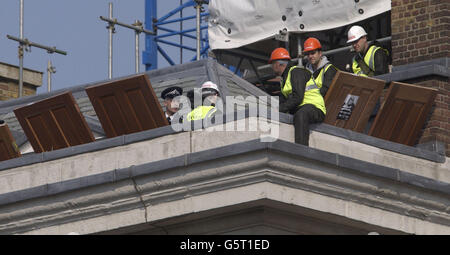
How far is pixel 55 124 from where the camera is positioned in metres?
18.6

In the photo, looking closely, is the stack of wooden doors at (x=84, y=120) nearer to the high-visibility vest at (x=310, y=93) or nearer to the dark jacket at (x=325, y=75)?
the high-visibility vest at (x=310, y=93)

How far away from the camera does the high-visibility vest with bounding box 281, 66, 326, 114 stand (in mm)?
16906

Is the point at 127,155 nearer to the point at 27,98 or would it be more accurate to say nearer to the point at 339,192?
the point at 339,192

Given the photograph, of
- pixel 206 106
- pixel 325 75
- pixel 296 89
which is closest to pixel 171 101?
pixel 206 106

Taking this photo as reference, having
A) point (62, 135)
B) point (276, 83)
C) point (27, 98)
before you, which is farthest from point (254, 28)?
point (62, 135)

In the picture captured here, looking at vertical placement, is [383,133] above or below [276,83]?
below

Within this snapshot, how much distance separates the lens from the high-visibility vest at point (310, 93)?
1691 cm

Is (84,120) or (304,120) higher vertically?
(84,120)

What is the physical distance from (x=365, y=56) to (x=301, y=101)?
106 inches

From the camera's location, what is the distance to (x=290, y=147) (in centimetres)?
1559

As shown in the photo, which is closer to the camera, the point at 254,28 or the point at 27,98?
the point at 27,98

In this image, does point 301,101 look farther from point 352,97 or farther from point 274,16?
point 274,16

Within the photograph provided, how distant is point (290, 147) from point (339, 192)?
3.33 feet

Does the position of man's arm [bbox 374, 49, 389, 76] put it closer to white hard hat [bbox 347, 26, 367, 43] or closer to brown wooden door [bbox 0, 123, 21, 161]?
white hard hat [bbox 347, 26, 367, 43]
